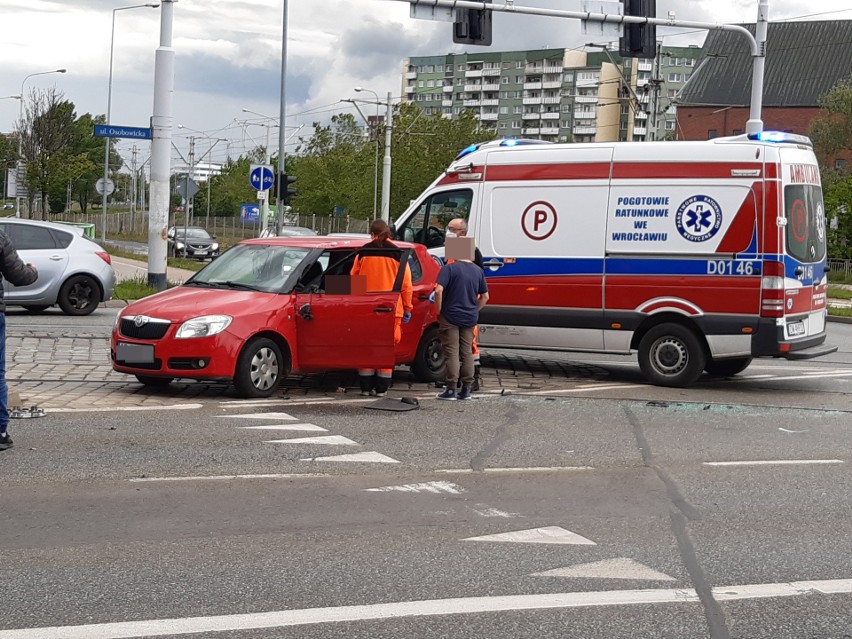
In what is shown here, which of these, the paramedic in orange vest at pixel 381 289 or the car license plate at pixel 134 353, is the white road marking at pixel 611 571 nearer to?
the paramedic in orange vest at pixel 381 289

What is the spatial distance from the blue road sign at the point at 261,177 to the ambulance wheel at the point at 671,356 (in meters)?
18.5

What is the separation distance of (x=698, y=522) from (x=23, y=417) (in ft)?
18.4

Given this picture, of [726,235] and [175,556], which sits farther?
[726,235]

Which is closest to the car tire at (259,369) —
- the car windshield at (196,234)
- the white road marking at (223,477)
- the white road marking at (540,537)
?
the white road marking at (223,477)

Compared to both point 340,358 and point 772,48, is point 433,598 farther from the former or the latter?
point 772,48

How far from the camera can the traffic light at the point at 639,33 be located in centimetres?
2303

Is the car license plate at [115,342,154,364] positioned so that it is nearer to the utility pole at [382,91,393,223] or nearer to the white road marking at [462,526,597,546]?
the white road marking at [462,526,597,546]

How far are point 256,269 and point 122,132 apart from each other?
902 centimetres

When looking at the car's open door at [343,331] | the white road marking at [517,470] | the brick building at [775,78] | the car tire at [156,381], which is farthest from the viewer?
the brick building at [775,78]

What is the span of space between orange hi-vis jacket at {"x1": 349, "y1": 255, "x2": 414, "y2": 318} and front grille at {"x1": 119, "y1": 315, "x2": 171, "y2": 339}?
195 cm

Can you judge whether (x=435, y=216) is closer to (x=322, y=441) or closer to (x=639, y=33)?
(x=322, y=441)

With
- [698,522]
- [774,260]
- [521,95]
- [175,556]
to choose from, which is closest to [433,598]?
[175,556]

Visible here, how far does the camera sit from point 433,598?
17.3ft

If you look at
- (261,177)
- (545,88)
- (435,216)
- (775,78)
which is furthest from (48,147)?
(545,88)
